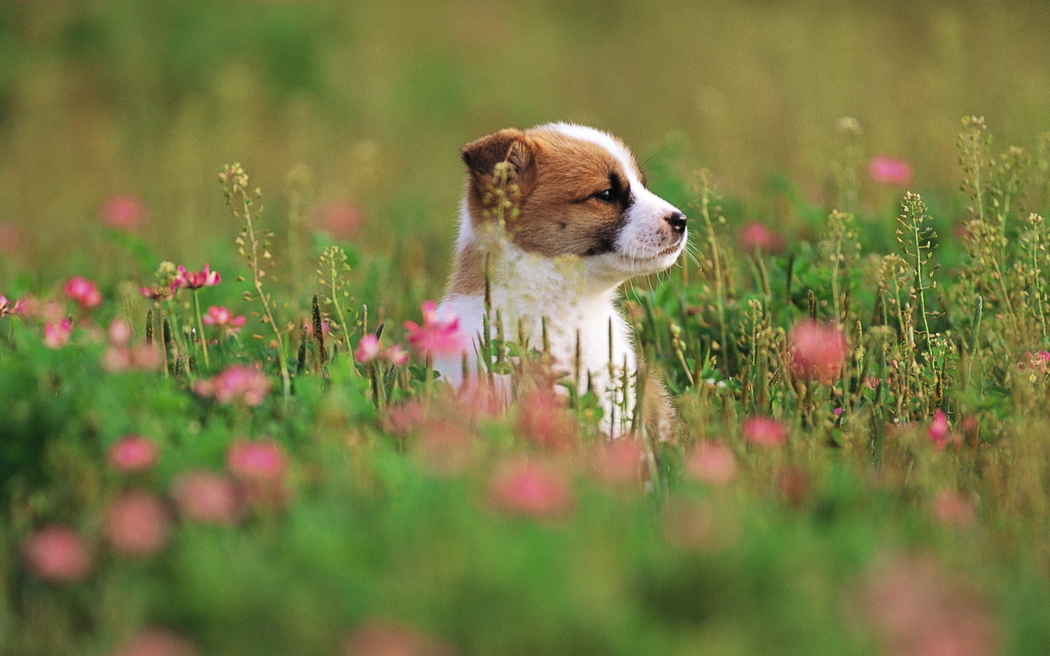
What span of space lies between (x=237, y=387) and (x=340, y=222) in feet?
12.1

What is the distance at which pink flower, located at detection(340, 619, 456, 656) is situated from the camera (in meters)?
1.75

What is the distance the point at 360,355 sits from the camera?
10.4 ft

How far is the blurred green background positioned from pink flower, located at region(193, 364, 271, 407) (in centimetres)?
238

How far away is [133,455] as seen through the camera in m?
2.30

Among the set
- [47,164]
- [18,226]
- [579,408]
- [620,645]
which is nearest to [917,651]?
[620,645]

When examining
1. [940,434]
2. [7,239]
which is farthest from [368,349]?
[7,239]

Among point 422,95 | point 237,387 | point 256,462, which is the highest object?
point 422,95

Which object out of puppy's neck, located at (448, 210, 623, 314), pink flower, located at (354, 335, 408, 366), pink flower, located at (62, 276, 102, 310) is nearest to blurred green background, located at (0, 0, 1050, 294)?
pink flower, located at (62, 276, 102, 310)

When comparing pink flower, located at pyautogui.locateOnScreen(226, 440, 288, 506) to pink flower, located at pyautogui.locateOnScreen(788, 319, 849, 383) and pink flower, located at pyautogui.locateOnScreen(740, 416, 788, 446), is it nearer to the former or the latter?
pink flower, located at pyautogui.locateOnScreen(740, 416, 788, 446)

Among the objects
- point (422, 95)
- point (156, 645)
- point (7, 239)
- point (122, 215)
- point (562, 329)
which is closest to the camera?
point (156, 645)

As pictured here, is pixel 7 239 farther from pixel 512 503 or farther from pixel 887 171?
pixel 512 503

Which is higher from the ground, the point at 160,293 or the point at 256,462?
the point at 160,293

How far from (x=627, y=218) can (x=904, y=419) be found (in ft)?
3.90

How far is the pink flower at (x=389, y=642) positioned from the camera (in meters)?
1.75
